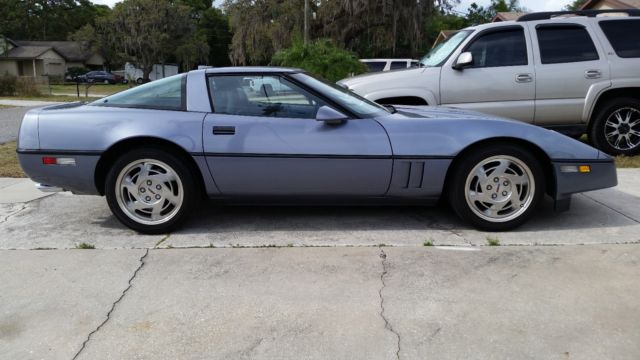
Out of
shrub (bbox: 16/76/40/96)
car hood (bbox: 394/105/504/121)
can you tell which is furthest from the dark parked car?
car hood (bbox: 394/105/504/121)

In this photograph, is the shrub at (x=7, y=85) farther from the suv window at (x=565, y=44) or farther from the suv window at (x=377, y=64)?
the suv window at (x=565, y=44)

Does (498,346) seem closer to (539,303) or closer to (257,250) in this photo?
(539,303)

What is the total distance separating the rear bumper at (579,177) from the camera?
436 cm

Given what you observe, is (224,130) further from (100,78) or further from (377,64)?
(100,78)

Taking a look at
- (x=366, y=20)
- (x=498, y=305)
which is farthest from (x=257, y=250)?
(x=366, y=20)

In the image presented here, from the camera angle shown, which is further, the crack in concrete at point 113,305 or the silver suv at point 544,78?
the silver suv at point 544,78

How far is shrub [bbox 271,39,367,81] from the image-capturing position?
13.9m

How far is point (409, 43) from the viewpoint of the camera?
31.3 metres

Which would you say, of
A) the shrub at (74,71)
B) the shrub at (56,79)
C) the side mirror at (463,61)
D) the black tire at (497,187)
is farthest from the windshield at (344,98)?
the shrub at (74,71)

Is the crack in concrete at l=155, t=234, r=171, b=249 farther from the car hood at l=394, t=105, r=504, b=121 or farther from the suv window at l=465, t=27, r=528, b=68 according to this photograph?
the suv window at l=465, t=27, r=528, b=68

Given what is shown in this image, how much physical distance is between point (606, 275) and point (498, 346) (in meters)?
1.28

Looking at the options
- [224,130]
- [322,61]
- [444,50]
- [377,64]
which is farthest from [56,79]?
[224,130]

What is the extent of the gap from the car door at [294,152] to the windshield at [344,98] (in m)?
0.10

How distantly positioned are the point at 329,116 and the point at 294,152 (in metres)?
0.38
